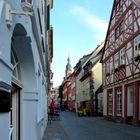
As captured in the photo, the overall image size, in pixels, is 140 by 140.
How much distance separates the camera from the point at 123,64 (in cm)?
3075

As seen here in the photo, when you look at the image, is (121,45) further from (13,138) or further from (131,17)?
(13,138)

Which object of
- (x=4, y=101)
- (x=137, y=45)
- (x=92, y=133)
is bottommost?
(x=92, y=133)

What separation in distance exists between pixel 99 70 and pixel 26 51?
47122 millimetres

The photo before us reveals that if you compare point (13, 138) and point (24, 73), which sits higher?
point (24, 73)

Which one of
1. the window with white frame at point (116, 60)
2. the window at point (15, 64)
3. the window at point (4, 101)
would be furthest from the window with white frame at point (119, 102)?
the window at point (4, 101)

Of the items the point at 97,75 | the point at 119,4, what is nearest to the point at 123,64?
the point at 119,4

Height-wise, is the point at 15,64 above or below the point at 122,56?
below

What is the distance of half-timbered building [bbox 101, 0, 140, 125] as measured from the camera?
2727 centimetres

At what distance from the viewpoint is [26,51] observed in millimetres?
7492

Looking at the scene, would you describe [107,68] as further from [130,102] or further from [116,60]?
[130,102]

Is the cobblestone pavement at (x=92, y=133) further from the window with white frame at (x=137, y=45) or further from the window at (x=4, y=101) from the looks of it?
the window at (x=4, y=101)

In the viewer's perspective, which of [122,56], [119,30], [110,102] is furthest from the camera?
[110,102]

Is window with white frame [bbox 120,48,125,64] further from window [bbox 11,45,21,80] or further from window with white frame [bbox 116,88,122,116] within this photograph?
window [bbox 11,45,21,80]

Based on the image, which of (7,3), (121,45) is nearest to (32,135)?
(7,3)
